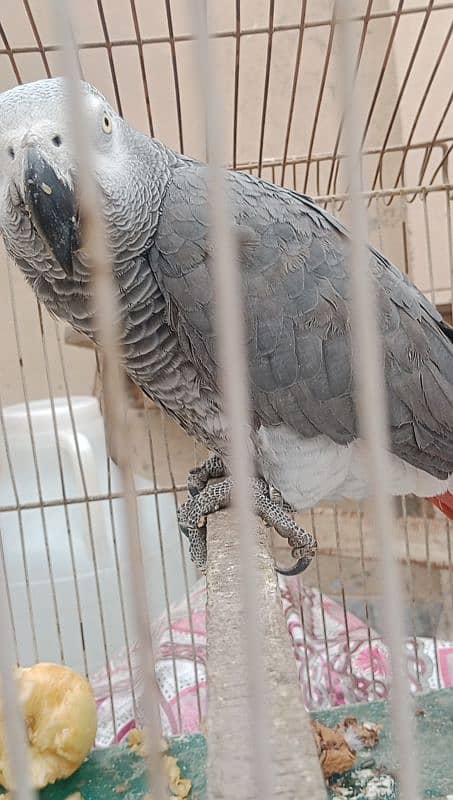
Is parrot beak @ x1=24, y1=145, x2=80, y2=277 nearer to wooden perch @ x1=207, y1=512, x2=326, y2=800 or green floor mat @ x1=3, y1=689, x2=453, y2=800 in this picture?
wooden perch @ x1=207, y1=512, x2=326, y2=800

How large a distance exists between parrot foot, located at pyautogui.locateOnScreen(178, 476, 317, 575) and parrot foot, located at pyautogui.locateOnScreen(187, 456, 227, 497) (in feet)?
0.28

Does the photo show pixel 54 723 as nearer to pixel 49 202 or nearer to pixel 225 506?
pixel 225 506

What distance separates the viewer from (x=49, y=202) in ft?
2.18

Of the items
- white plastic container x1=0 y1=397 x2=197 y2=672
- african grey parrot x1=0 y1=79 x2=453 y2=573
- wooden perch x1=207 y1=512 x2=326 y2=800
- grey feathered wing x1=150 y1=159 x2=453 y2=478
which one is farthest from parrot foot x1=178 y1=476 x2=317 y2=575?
white plastic container x1=0 y1=397 x2=197 y2=672

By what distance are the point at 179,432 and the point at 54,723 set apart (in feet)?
3.39

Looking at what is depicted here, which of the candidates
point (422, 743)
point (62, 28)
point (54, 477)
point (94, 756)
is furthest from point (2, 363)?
point (62, 28)

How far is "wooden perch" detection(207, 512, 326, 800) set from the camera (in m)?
0.30

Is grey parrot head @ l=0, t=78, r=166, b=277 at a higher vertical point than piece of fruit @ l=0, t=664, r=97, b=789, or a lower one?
higher

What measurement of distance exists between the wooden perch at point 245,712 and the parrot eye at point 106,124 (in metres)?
0.54

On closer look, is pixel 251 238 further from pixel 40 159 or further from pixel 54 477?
pixel 54 477

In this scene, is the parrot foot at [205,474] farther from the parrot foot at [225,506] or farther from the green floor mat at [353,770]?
the green floor mat at [353,770]

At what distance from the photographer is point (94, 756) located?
1.08 m

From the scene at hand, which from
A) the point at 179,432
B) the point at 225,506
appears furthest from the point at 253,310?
the point at 179,432

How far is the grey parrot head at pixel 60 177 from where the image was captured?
0.66 m
